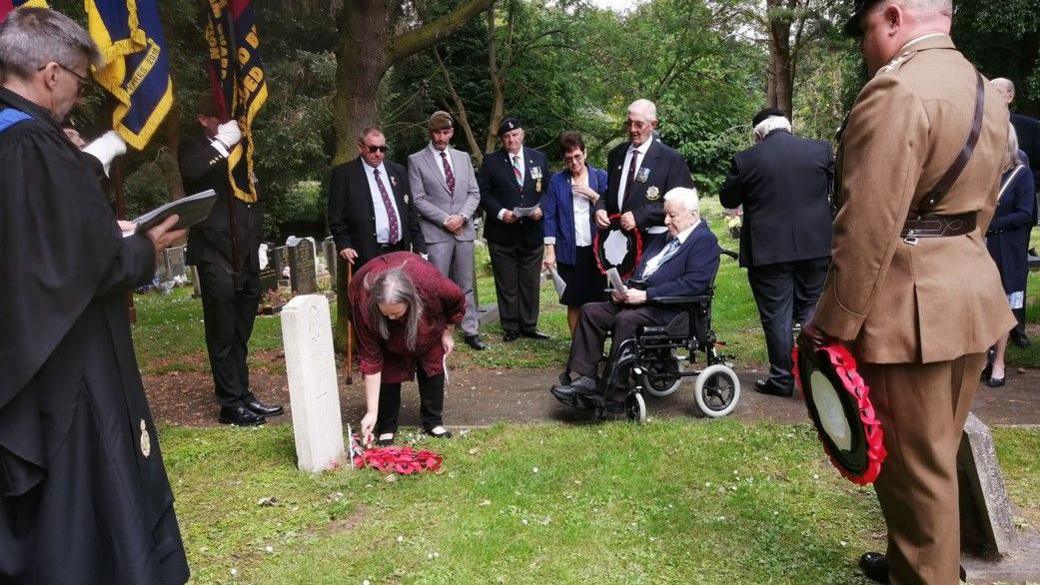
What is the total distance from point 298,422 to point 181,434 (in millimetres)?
1404

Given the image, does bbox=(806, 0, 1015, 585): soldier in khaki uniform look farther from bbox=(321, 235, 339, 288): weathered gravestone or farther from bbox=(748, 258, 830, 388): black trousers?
bbox=(321, 235, 339, 288): weathered gravestone

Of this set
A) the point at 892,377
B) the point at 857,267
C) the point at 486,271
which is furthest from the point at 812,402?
the point at 486,271

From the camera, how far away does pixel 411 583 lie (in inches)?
138

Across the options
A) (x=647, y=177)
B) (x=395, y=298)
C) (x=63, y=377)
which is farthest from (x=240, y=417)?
(x=647, y=177)

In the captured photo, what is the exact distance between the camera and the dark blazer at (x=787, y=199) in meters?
5.74

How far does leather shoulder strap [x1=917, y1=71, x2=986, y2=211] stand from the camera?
2773 mm

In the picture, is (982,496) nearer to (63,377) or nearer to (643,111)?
(63,377)

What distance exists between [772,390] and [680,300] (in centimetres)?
118


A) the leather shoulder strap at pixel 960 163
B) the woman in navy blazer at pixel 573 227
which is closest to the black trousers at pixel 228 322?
the woman in navy blazer at pixel 573 227

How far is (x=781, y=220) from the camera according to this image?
5.76 metres

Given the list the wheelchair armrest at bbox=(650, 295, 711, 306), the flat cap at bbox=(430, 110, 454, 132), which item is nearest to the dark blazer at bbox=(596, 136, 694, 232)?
the wheelchair armrest at bbox=(650, 295, 711, 306)

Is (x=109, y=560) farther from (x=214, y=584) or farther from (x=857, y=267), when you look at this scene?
(x=857, y=267)

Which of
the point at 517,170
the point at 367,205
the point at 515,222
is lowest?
the point at 515,222

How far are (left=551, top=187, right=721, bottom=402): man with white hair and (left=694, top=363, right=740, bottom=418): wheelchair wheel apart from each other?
47cm
